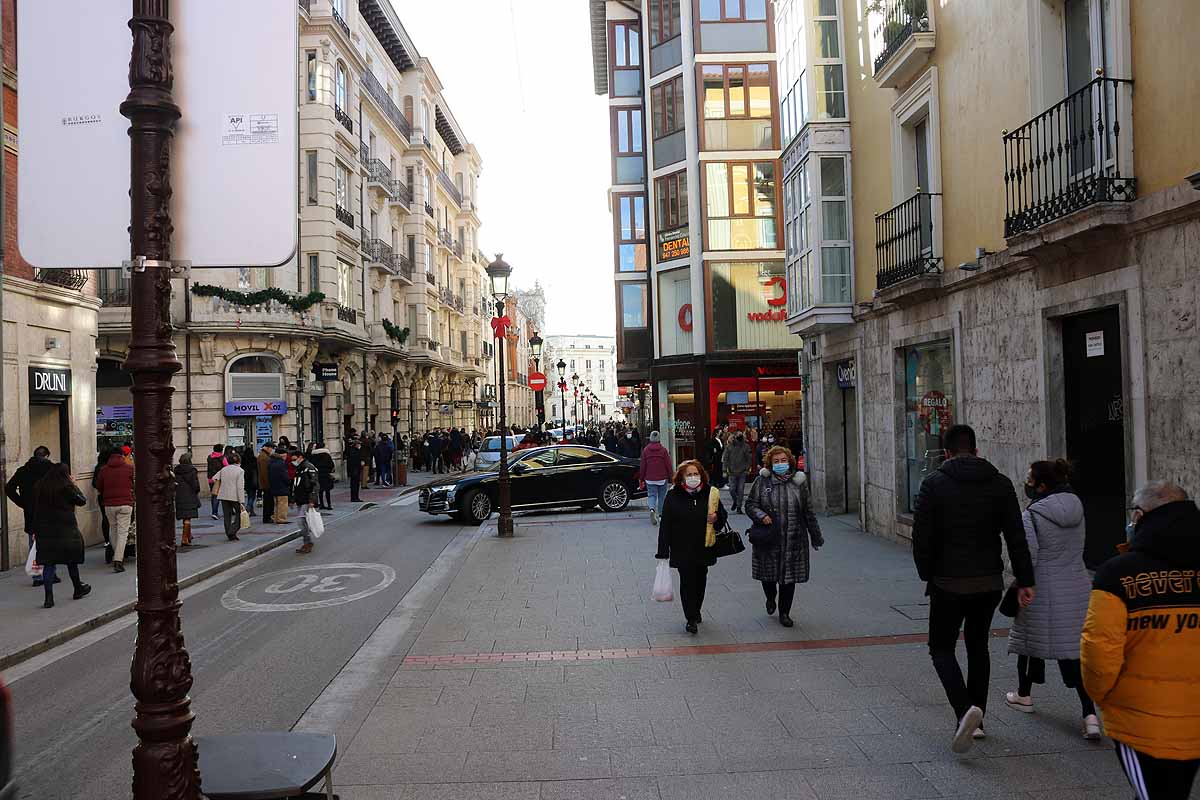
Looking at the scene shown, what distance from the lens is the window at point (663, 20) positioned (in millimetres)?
31109

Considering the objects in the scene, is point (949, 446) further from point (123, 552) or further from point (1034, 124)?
point (123, 552)

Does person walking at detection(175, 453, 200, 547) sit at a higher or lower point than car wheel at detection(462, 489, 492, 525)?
higher

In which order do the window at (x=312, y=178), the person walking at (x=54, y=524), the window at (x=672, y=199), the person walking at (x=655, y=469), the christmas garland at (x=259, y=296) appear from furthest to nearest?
the window at (x=312, y=178)
the window at (x=672, y=199)
the christmas garland at (x=259, y=296)
the person walking at (x=655, y=469)
the person walking at (x=54, y=524)

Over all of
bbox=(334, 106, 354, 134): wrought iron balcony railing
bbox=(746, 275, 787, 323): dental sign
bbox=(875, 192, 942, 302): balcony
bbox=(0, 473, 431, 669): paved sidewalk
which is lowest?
bbox=(0, 473, 431, 669): paved sidewalk

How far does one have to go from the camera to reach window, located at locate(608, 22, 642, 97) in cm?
3578

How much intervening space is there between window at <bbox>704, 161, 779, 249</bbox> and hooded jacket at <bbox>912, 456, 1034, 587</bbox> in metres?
24.8

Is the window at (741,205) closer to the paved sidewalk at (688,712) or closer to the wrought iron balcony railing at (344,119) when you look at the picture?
the wrought iron balcony railing at (344,119)

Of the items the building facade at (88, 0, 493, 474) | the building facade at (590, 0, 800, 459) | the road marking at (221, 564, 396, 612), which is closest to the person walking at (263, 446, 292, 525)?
the road marking at (221, 564, 396, 612)

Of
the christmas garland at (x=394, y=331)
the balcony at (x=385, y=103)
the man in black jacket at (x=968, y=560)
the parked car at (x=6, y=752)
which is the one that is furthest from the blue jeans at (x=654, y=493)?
the balcony at (x=385, y=103)

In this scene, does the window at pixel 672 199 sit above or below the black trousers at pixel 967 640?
above

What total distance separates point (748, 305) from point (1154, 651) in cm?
2692

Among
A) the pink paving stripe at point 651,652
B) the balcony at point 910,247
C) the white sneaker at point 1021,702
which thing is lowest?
the pink paving stripe at point 651,652

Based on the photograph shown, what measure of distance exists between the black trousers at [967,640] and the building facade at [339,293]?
62.9ft

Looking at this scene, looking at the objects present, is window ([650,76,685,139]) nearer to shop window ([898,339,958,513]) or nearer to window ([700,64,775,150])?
A: window ([700,64,775,150])
